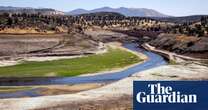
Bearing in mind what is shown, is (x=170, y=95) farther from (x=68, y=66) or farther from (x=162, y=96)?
(x=68, y=66)

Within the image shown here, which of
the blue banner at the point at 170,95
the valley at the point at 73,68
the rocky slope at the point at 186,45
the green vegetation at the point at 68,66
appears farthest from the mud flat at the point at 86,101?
the rocky slope at the point at 186,45

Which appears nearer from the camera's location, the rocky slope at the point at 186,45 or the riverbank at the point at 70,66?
the riverbank at the point at 70,66

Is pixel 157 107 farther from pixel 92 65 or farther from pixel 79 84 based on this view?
pixel 92 65

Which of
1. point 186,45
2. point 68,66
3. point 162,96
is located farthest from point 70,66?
point 162,96

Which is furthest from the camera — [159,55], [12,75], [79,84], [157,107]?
[159,55]

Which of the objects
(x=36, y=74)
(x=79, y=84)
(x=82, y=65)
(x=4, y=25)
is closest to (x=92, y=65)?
(x=82, y=65)

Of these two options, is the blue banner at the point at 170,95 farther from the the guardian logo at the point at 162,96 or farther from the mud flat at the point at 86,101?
the mud flat at the point at 86,101
